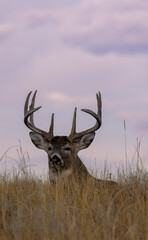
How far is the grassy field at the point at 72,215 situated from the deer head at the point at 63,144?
1093mm

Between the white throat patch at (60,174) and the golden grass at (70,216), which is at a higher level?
the white throat patch at (60,174)

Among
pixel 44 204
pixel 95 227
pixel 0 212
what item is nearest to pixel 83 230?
pixel 95 227

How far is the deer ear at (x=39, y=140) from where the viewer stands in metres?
11.4

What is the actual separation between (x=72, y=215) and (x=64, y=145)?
12.5 feet

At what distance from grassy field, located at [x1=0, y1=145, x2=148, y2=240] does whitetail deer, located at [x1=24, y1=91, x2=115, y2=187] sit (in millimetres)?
1076

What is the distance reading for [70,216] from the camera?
7008mm

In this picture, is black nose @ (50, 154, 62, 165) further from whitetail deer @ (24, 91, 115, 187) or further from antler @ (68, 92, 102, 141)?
antler @ (68, 92, 102, 141)

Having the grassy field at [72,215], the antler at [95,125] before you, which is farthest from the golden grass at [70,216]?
the antler at [95,125]

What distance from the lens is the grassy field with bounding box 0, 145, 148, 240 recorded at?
6.29m

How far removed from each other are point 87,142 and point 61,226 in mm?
5025

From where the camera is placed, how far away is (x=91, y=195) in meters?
8.70

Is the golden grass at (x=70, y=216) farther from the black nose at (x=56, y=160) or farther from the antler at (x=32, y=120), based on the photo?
the antler at (x=32, y=120)

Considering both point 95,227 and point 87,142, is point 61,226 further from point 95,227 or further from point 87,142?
point 87,142

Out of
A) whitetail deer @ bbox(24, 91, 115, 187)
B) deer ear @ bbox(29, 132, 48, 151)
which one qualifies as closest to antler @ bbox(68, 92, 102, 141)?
whitetail deer @ bbox(24, 91, 115, 187)
